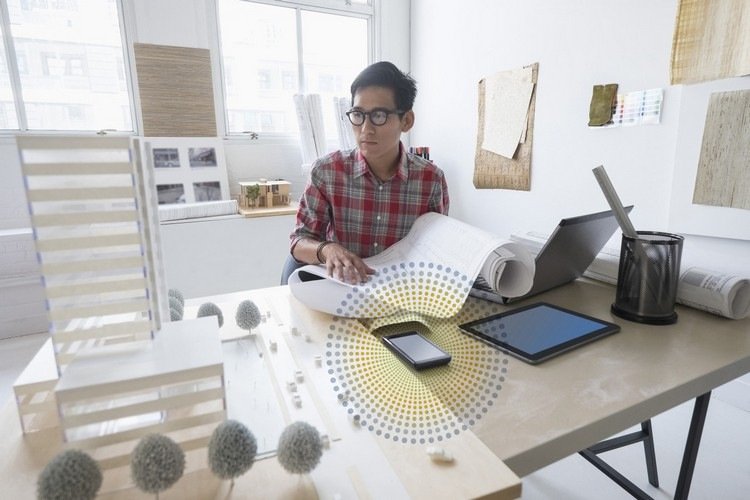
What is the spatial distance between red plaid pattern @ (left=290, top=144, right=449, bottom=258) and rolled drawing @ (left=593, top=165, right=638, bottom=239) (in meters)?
0.71

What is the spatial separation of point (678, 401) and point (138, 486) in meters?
0.71

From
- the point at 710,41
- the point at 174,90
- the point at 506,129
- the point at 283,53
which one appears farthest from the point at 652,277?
the point at 283,53

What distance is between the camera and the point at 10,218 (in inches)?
106

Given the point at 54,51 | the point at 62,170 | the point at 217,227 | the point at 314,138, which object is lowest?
the point at 217,227

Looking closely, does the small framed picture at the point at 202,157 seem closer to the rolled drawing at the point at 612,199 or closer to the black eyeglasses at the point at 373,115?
the black eyeglasses at the point at 373,115

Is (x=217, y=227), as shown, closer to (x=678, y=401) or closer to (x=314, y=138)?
(x=314, y=138)

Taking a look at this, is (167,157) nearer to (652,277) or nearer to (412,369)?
(412,369)

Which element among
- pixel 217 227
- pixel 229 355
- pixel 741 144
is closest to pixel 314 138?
pixel 217 227

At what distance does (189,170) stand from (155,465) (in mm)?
2856

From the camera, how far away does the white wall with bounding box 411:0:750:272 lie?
1816mm

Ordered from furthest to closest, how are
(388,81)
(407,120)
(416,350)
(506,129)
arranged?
(506,129) → (407,120) → (388,81) → (416,350)

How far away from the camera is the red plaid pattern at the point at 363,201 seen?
1.45m

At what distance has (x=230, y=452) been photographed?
0.42 m

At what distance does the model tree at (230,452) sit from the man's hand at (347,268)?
1.58 ft
